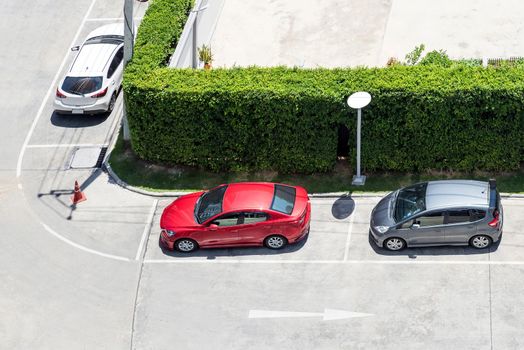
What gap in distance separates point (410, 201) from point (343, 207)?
2538mm

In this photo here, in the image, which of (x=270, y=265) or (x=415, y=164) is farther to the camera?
(x=415, y=164)

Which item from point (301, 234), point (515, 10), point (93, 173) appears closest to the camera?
point (301, 234)

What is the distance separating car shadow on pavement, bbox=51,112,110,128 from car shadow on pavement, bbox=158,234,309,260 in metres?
7.50

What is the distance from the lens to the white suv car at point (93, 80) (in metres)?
30.1

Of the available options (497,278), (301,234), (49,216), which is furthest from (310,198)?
(49,216)

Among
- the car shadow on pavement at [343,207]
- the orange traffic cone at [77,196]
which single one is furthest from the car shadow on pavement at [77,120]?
the car shadow on pavement at [343,207]

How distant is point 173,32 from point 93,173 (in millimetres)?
5530

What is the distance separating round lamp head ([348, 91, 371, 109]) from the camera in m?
24.8

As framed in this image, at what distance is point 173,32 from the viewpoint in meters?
29.6

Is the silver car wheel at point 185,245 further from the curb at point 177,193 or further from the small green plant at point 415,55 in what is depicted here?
the small green plant at point 415,55

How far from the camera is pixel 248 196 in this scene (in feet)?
80.4

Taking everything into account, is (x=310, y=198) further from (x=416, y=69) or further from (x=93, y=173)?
(x=93, y=173)

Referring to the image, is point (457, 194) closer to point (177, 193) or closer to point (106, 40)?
point (177, 193)

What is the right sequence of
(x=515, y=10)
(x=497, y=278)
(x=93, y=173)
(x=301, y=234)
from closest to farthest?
(x=497, y=278)
(x=301, y=234)
(x=93, y=173)
(x=515, y=10)
